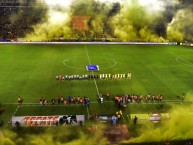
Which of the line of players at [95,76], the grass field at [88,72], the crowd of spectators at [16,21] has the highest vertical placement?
the crowd of spectators at [16,21]

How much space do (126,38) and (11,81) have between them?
37.5 m

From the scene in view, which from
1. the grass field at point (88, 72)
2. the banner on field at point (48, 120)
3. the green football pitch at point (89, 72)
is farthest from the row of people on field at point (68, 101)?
the banner on field at point (48, 120)

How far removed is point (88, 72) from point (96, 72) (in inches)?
46.5

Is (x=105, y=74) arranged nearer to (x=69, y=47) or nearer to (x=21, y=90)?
(x=21, y=90)

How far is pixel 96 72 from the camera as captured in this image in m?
45.4

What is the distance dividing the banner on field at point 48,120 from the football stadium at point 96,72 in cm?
9

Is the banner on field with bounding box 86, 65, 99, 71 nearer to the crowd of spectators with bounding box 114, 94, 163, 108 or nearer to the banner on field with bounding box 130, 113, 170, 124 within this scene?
the crowd of spectators with bounding box 114, 94, 163, 108

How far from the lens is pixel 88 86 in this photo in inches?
1560

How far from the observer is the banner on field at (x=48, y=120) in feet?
94.9

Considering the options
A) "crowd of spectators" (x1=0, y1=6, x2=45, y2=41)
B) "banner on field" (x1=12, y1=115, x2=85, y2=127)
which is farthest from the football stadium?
"crowd of spectators" (x1=0, y1=6, x2=45, y2=41)

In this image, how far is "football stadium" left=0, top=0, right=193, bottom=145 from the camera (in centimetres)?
2844

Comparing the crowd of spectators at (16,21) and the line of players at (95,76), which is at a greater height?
the crowd of spectators at (16,21)

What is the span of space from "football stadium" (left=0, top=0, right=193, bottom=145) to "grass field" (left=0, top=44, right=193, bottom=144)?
4.5 inches

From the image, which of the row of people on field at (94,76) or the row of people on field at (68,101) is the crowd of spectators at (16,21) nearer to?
the row of people on field at (94,76)
